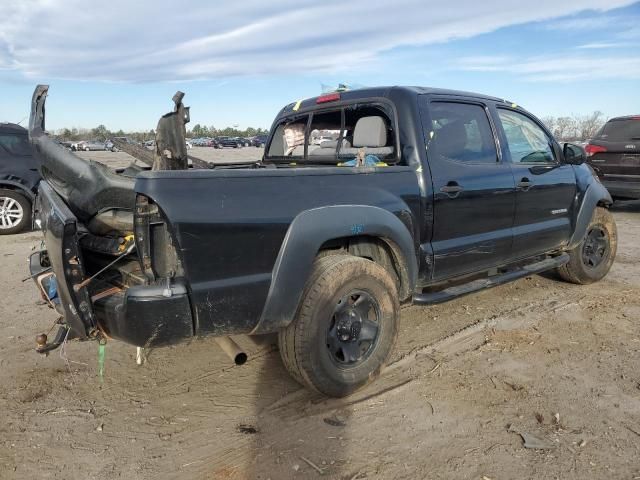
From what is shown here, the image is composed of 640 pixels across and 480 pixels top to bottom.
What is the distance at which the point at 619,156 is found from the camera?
9852mm

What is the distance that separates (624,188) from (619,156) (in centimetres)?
63

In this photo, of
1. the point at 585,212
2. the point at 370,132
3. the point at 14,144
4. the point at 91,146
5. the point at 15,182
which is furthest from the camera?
the point at 91,146

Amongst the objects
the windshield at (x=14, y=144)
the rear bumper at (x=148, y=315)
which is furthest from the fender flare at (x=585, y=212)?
the windshield at (x=14, y=144)

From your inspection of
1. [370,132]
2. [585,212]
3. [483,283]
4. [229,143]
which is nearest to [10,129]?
[370,132]

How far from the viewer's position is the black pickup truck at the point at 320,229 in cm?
266

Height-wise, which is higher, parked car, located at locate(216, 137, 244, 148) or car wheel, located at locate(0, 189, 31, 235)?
parked car, located at locate(216, 137, 244, 148)

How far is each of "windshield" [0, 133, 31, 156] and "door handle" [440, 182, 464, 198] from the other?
26.0 ft

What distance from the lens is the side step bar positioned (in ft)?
12.6

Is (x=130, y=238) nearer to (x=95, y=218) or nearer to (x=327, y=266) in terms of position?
(x=95, y=218)

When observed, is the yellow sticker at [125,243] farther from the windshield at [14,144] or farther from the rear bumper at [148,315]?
the windshield at [14,144]

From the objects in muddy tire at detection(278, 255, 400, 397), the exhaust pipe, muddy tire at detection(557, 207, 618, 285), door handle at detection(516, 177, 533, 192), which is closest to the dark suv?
muddy tire at detection(557, 207, 618, 285)

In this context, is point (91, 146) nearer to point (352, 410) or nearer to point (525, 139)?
point (525, 139)

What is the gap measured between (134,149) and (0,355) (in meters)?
1.89

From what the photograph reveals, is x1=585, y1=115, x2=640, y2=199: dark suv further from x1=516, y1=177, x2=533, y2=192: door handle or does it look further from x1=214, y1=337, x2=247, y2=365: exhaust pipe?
x1=214, y1=337, x2=247, y2=365: exhaust pipe
